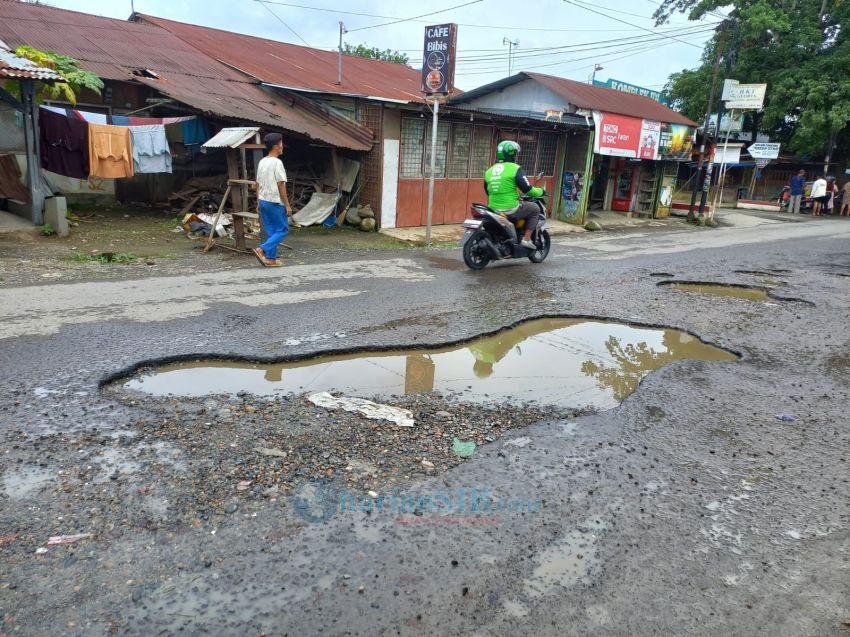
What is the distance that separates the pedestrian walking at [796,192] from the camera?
24247 millimetres

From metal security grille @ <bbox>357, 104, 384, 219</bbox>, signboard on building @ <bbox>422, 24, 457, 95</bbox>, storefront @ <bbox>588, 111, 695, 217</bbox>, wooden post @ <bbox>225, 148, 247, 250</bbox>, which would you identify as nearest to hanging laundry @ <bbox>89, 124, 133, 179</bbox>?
wooden post @ <bbox>225, 148, 247, 250</bbox>

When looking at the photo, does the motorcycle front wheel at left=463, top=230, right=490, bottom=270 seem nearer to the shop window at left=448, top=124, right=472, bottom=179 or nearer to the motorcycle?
the motorcycle

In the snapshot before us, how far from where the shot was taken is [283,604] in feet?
7.14

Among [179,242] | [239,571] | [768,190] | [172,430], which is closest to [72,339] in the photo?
[172,430]

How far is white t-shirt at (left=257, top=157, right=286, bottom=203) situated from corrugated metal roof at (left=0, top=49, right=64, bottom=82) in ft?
11.3

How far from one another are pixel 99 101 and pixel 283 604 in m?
12.7

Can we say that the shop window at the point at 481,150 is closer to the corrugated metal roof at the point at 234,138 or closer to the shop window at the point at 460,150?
the shop window at the point at 460,150

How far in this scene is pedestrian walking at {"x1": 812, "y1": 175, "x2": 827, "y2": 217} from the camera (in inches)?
904

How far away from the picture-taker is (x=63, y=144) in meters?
10.1

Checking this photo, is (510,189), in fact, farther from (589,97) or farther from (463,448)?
(589,97)

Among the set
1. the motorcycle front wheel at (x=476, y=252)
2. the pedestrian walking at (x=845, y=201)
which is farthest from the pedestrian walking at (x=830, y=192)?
the motorcycle front wheel at (x=476, y=252)

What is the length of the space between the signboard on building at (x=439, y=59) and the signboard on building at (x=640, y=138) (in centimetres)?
737

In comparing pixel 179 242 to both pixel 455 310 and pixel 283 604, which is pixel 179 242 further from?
pixel 283 604

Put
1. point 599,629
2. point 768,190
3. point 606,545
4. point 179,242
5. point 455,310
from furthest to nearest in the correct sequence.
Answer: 1. point 768,190
2. point 179,242
3. point 455,310
4. point 606,545
5. point 599,629
